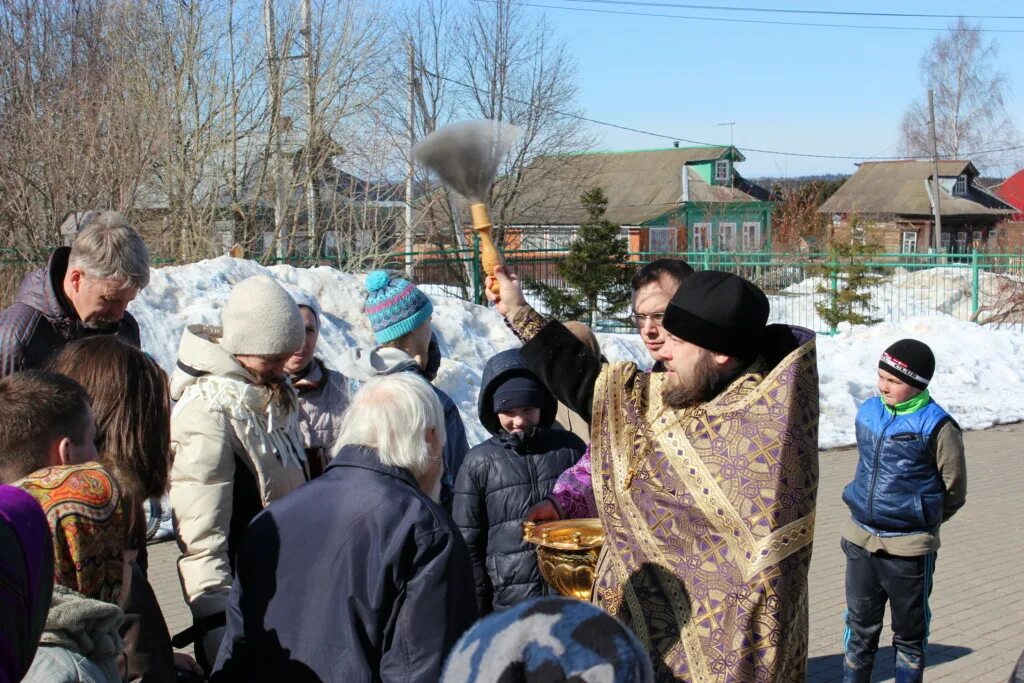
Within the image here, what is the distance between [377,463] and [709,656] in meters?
0.96

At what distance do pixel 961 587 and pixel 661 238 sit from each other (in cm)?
4392

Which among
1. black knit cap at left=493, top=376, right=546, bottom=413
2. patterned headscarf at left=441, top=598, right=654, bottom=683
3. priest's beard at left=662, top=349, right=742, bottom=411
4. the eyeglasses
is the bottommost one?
black knit cap at left=493, top=376, right=546, bottom=413

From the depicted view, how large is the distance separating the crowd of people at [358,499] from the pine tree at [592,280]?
15131 millimetres

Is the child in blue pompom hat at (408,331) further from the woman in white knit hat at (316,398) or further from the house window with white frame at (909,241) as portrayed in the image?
the house window with white frame at (909,241)

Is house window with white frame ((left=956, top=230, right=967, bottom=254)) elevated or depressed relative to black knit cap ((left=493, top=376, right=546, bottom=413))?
depressed

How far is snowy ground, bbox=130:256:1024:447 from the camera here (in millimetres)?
10664

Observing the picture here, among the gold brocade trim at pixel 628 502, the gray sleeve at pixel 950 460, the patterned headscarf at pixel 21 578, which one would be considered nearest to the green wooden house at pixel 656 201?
the gray sleeve at pixel 950 460

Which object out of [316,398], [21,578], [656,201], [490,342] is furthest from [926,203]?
[21,578]

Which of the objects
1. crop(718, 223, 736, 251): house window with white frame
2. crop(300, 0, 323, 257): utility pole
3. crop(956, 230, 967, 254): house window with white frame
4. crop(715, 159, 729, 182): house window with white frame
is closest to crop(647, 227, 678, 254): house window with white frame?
crop(718, 223, 736, 251): house window with white frame

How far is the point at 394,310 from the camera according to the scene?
440 cm

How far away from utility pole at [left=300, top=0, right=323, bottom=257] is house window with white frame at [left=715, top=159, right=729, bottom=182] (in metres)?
42.4

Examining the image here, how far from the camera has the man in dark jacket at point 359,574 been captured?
2459 mm

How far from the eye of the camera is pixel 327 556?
8.24 ft

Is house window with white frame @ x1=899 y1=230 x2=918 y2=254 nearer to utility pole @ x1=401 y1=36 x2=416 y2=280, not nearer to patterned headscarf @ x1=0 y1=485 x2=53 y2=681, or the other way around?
utility pole @ x1=401 y1=36 x2=416 y2=280
